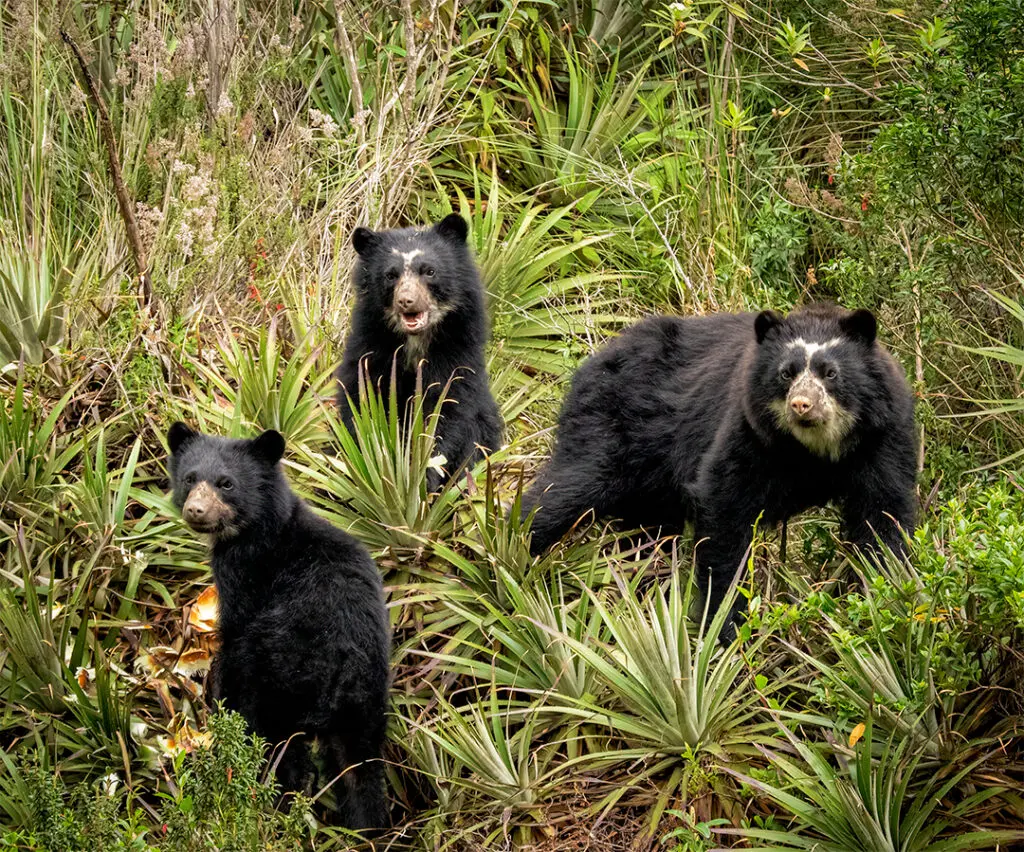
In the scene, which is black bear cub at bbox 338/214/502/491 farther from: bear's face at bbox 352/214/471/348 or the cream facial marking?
the cream facial marking

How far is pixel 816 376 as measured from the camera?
5984 millimetres

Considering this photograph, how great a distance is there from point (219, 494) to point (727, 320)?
2.61 m

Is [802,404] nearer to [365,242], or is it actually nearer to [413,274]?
[413,274]

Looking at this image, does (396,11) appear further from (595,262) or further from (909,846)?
(909,846)

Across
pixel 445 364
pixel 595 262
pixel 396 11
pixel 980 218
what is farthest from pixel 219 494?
pixel 396 11

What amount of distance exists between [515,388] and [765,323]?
305 cm

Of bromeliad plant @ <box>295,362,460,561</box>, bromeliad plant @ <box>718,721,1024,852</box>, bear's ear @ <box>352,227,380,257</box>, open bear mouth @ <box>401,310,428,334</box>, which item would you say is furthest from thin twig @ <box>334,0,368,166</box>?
bromeliad plant @ <box>718,721,1024,852</box>

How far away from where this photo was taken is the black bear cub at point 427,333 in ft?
24.5

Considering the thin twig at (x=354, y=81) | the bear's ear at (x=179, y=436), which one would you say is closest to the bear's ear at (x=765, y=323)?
the bear's ear at (x=179, y=436)

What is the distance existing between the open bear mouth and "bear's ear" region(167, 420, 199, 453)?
1.58 metres

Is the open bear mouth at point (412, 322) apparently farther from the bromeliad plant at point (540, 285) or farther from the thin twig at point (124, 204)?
the thin twig at point (124, 204)

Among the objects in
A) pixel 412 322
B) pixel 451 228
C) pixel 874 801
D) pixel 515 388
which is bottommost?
pixel 515 388

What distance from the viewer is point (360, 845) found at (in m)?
5.70

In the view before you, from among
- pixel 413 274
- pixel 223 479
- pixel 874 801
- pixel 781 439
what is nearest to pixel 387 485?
pixel 223 479
